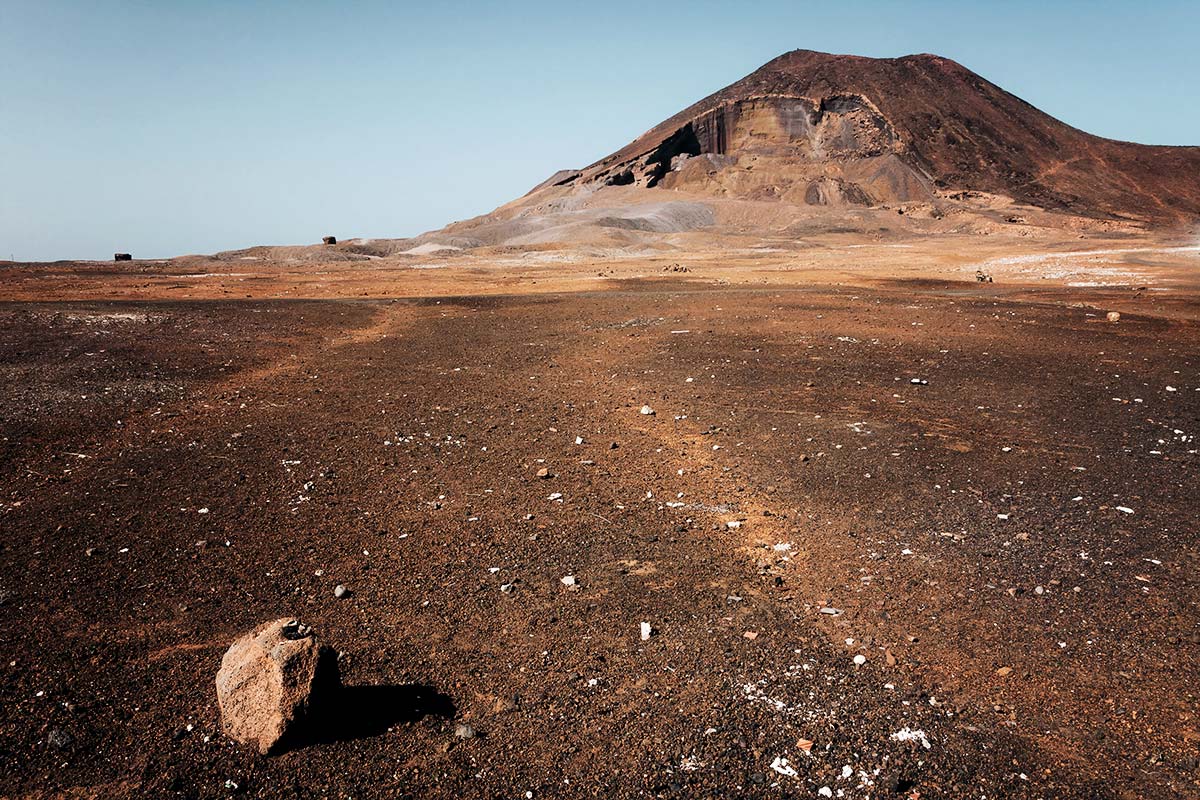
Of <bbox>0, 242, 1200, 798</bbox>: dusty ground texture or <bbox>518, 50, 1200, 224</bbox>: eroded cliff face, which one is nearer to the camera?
<bbox>0, 242, 1200, 798</bbox>: dusty ground texture

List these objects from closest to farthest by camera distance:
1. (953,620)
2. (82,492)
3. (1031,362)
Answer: (953,620) < (82,492) < (1031,362)

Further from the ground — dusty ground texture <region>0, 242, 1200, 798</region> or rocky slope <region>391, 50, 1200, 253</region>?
rocky slope <region>391, 50, 1200, 253</region>

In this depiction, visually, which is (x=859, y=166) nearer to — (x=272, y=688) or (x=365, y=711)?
(x=365, y=711)

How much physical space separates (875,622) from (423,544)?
3950mm

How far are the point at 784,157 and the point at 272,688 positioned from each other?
426 feet

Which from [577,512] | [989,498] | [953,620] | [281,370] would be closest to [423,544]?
[577,512]

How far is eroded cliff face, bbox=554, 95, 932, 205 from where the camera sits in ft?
365

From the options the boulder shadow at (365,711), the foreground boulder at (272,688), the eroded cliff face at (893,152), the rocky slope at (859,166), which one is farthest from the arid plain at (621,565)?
the eroded cliff face at (893,152)

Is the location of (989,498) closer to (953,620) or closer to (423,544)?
(953,620)

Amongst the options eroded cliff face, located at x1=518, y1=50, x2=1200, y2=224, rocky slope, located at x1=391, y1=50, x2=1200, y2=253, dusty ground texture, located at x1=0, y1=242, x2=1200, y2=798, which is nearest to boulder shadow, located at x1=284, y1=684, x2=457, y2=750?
dusty ground texture, located at x1=0, y1=242, x2=1200, y2=798

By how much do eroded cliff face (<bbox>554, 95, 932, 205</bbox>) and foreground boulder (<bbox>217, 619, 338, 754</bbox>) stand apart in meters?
114

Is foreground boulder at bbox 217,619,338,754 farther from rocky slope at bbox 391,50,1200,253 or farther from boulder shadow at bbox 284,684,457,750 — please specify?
rocky slope at bbox 391,50,1200,253

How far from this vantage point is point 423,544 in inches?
272

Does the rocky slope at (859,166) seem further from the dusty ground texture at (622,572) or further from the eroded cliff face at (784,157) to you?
the dusty ground texture at (622,572)
